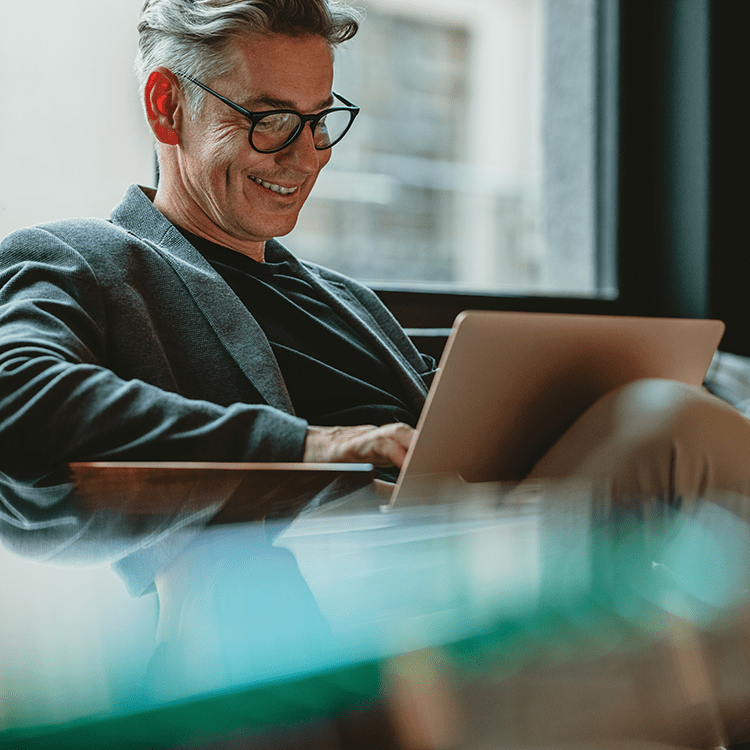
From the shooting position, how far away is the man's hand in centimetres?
84

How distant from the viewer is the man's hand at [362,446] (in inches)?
33.0

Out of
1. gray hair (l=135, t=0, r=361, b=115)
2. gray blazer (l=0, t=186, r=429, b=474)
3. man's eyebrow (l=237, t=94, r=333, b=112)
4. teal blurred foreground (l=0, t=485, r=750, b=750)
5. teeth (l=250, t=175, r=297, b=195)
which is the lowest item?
teal blurred foreground (l=0, t=485, r=750, b=750)

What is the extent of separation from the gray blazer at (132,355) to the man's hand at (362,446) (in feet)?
0.06

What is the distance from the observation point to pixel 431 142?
16.6ft

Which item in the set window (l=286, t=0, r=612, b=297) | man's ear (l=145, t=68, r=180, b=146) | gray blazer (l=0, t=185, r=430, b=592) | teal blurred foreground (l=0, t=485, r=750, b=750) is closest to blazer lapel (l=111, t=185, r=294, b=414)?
gray blazer (l=0, t=185, r=430, b=592)

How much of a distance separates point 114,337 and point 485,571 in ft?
1.90

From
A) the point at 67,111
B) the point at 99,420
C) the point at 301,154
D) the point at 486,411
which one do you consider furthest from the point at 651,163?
the point at 99,420

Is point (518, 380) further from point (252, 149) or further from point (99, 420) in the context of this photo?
point (252, 149)

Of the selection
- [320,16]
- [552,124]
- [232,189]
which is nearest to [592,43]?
[552,124]

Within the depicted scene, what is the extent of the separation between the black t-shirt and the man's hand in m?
0.39

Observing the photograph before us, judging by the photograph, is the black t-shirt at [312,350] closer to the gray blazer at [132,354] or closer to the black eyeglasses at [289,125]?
the gray blazer at [132,354]

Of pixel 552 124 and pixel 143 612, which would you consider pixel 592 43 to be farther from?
A: pixel 143 612

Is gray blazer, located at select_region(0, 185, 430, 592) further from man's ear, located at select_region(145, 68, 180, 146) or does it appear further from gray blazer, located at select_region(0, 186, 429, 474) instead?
man's ear, located at select_region(145, 68, 180, 146)

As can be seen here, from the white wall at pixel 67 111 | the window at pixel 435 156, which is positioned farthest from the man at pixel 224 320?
the window at pixel 435 156
